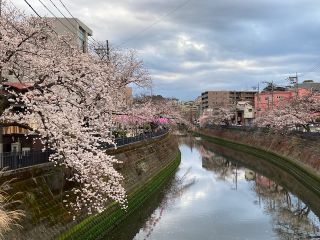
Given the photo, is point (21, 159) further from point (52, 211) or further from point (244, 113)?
point (244, 113)

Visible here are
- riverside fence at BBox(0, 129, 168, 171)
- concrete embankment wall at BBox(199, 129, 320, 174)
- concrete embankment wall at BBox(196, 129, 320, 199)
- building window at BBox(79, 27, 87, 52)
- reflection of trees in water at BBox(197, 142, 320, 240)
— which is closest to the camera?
riverside fence at BBox(0, 129, 168, 171)

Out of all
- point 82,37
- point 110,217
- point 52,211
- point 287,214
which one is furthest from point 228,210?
point 82,37

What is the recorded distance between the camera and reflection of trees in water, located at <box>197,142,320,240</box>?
895 inches

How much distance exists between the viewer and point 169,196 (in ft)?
108

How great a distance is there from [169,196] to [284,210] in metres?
8.82

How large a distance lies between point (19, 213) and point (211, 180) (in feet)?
105

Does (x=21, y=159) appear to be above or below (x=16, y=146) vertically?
below

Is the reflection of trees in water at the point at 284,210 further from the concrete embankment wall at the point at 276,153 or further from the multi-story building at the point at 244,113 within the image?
the multi-story building at the point at 244,113

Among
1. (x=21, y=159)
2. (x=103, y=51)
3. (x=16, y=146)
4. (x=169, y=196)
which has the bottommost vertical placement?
(x=169, y=196)

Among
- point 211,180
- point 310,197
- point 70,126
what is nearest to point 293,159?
point 211,180

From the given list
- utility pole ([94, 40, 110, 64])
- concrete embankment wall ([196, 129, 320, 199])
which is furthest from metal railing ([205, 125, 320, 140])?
utility pole ([94, 40, 110, 64])

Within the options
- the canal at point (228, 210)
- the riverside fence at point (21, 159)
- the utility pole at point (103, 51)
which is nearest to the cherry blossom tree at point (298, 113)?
the canal at point (228, 210)

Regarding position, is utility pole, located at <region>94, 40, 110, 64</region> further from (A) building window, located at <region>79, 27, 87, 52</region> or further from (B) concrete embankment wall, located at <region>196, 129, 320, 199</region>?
(B) concrete embankment wall, located at <region>196, 129, 320, 199</region>

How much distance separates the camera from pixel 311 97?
5319cm
